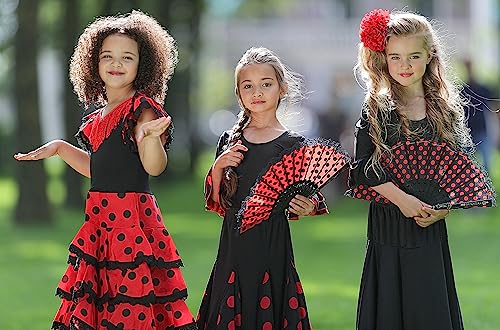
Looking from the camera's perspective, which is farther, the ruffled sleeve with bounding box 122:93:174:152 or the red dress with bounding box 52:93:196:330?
the ruffled sleeve with bounding box 122:93:174:152

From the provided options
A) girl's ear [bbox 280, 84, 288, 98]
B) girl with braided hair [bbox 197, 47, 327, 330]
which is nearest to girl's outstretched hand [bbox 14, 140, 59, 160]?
girl with braided hair [bbox 197, 47, 327, 330]

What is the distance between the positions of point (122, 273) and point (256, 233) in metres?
0.72

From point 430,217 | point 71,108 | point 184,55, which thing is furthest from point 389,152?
point 184,55

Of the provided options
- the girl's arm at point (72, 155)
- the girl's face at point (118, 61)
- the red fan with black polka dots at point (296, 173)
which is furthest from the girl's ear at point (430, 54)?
the girl's arm at point (72, 155)

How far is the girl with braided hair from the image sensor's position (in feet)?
21.1

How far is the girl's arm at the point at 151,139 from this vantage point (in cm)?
613

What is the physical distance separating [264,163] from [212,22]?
5165cm

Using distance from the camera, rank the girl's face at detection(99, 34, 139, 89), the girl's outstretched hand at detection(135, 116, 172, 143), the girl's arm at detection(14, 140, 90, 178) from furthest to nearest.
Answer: the girl's arm at detection(14, 140, 90, 178)
the girl's face at detection(99, 34, 139, 89)
the girl's outstretched hand at detection(135, 116, 172, 143)

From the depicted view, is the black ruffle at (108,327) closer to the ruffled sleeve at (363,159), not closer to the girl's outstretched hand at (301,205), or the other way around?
the girl's outstretched hand at (301,205)

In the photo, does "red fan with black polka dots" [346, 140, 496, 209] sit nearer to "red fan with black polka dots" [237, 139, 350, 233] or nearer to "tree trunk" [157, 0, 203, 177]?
"red fan with black polka dots" [237, 139, 350, 233]

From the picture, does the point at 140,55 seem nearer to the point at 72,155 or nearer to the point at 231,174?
the point at 72,155

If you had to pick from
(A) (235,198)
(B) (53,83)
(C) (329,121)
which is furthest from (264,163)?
(B) (53,83)

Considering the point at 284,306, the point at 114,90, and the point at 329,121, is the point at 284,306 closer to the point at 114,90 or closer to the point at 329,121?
the point at 114,90

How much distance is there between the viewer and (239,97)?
6609 mm
